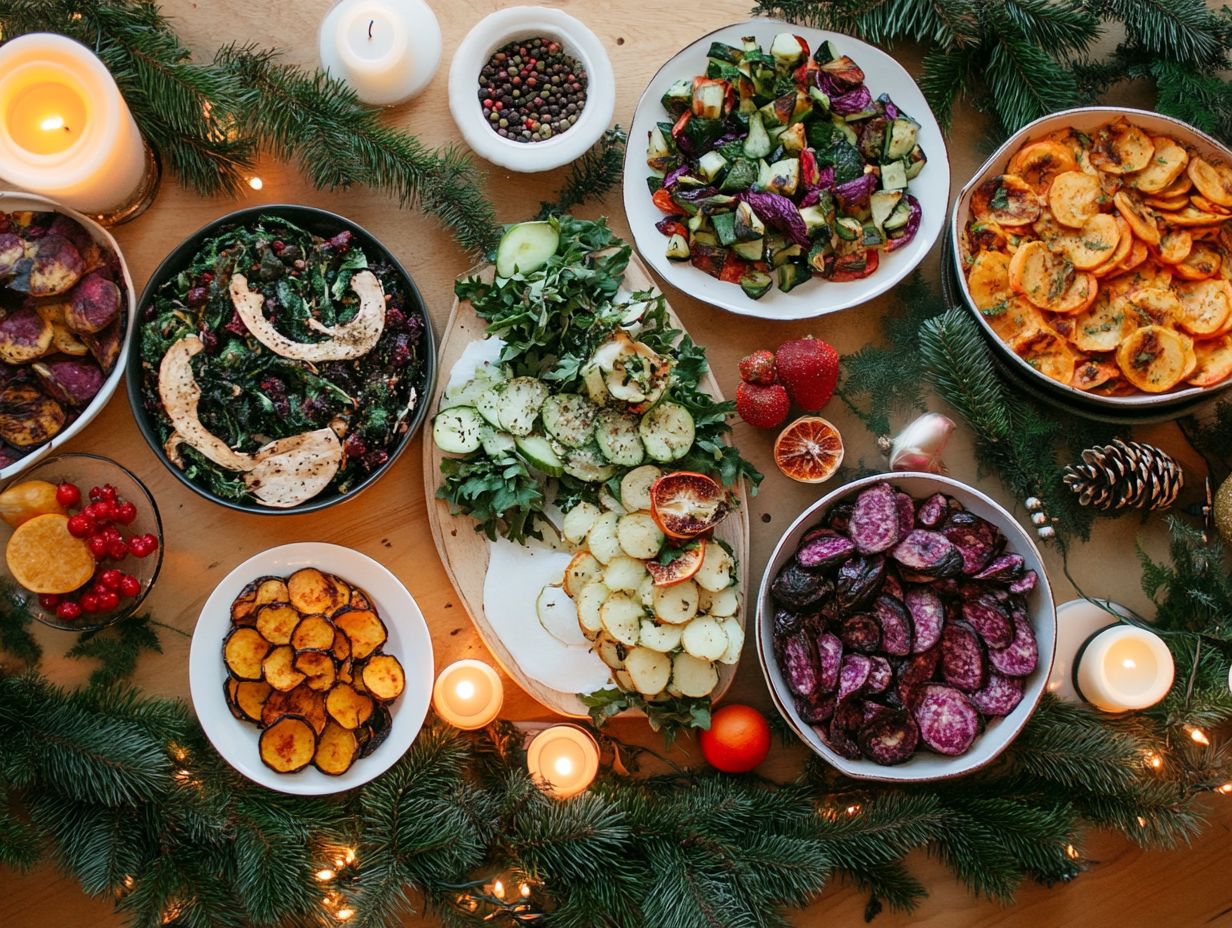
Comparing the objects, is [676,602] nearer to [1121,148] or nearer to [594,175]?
[594,175]

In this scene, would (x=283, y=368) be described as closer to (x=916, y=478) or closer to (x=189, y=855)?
(x=189, y=855)

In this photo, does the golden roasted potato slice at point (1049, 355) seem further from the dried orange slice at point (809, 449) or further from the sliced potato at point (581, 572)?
the sliced potato at point (581, 572)

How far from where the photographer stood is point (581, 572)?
200cm

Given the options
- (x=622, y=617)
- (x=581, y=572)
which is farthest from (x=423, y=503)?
(x=622, y=617)

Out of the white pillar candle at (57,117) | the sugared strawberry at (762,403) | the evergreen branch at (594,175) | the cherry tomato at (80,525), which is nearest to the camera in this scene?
the white pillar candle at (57,117)

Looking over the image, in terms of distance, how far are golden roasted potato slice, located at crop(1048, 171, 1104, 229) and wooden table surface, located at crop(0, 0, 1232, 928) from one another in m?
0.25

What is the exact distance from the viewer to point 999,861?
197 centimetres

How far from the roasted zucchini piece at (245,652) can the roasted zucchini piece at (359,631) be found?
162 millimetres

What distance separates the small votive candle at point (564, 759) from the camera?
2.00 metres

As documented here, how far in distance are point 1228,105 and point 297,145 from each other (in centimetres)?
202

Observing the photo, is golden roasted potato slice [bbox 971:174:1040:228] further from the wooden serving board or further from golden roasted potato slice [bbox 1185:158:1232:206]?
the wooden serving board

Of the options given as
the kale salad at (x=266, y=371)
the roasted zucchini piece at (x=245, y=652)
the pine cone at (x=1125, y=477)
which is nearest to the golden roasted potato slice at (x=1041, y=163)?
the pine cone at (x=1125, y=477)

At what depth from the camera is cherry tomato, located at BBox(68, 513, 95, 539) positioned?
1.96 meters

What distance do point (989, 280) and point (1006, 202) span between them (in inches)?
7.3
